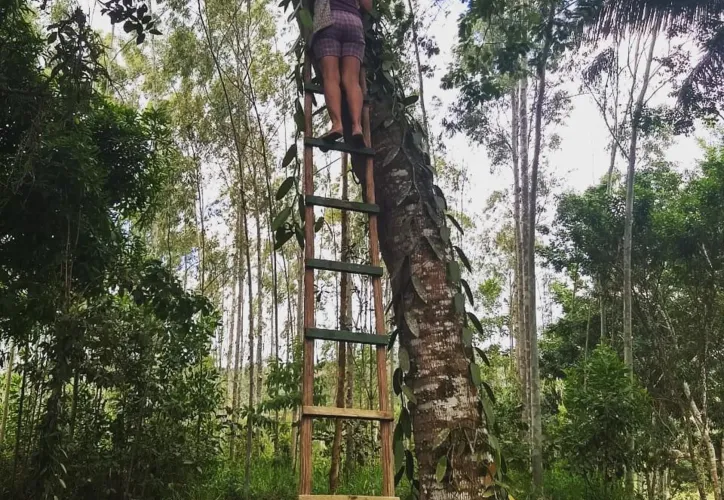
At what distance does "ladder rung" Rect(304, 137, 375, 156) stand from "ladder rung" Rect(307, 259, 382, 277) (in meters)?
0.41

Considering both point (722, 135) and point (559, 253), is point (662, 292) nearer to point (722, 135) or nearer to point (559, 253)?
point (559, 253)

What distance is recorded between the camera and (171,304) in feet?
14.1

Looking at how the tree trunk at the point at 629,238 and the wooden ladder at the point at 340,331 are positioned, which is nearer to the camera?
the wooden ladder at the point at 340,331

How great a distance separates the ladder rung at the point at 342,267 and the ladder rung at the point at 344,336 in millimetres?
196

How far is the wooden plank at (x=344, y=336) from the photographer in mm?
1914

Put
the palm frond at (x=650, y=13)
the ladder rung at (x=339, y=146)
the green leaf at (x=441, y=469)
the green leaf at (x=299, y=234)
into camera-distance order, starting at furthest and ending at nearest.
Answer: the palm frond at (x=650, y=13)
the green leaf at (x=299, y=234)
the ladder rung at (x=339, y=146)
the green leaf at (x=441, y=469)

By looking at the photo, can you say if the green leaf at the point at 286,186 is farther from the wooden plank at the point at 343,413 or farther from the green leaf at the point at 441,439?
the green leaf at the point at 441,439

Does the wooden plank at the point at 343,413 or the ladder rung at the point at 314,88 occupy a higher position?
the ladder rung at the point at 314,88

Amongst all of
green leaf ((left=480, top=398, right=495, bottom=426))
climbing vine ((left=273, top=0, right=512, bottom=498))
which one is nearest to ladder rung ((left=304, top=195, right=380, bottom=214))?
climbing vine ((left=273, top=0, right=512, bottom=498))

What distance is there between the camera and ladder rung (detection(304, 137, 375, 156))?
216 centimetres

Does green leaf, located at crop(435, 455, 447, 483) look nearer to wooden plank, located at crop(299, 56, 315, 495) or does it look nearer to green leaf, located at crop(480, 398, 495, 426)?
green leaf, located at crop(480, 398, 495, 426)

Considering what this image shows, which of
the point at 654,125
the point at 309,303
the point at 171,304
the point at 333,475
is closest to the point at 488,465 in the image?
the point at 309,303

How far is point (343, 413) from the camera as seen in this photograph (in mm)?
1846

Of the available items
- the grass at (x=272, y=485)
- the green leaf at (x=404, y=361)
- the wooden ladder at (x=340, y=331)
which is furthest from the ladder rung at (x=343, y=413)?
the grass at (x=272, y=485)
